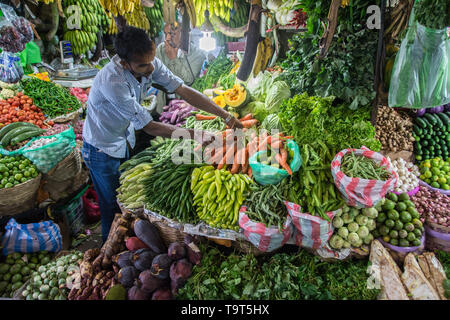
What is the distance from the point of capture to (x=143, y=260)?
6.90ft

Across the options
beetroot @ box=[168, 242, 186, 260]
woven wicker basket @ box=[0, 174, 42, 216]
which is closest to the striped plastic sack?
woven wicker basket @ box=[0, 174, 42, 216]

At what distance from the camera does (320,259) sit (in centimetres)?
220

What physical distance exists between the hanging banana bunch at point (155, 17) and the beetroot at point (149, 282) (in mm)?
5493

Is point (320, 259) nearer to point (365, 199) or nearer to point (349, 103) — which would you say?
point (365, 199)

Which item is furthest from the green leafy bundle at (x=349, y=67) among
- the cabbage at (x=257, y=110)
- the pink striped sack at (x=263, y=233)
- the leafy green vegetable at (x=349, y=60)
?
Answer: the pink striped sack at (x=263, y=233)

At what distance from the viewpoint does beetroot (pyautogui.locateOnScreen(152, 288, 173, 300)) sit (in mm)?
1940

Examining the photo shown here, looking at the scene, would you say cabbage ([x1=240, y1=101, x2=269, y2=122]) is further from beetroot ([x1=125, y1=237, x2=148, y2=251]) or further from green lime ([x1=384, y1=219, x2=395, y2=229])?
beetroot ([x1=125, y1=237, x2=148, y2=251])

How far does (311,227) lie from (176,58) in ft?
12.2

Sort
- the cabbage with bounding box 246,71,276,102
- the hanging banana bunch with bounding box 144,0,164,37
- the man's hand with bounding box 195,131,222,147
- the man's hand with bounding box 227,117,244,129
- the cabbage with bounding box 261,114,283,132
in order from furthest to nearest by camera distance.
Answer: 1. the hanging banana bunch with bounding box 144,0,164,37
2. the cabbage with bounding box 246,71,276,102
3. the cabbage with bounding box 261,114,283,132
4. the man's hand with bounding box 227,117,244,129
5. the man's hand with bounding box 195,131,222,147

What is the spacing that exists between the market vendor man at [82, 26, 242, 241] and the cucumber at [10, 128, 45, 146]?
1.14 m

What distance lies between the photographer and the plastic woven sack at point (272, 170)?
211 cm

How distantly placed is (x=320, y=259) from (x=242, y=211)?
0.76 metres

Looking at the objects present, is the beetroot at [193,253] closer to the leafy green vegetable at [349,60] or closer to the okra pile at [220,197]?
the okra pile at [220,197]
